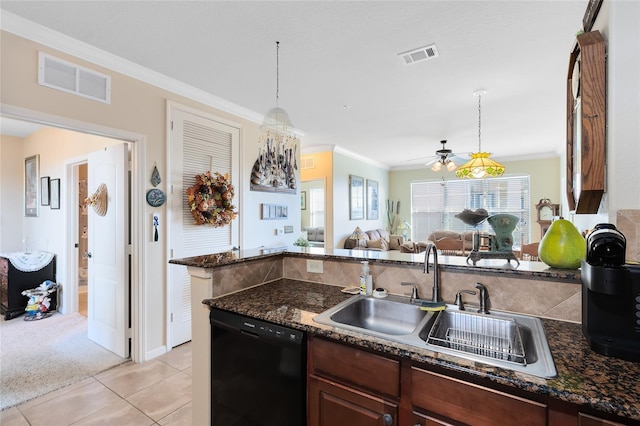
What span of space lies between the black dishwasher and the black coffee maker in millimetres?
1070

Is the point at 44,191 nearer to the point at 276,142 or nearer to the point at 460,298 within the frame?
the point at 276,142

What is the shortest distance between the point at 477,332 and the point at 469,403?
527 millimetres

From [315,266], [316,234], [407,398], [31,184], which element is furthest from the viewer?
[316,234]

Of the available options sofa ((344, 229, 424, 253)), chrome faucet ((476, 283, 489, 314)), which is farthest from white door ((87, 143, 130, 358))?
sofa ((344, 229, 424, 253))

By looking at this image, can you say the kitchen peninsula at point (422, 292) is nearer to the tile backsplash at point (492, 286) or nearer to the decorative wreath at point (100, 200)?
the tile backsplash at point (492, 286)

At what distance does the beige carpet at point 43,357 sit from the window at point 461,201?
7.32m

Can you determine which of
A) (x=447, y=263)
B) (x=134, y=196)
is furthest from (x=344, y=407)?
(x=134, y=196)

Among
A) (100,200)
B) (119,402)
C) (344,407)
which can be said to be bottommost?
(119,402)

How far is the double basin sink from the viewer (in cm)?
102

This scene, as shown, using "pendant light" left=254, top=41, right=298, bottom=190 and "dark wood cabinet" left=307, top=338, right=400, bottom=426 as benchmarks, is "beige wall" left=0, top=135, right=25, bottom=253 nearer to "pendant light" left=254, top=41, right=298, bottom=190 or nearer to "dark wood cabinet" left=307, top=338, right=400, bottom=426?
"pendant light" left=254, top=41, right=298, bottom=190

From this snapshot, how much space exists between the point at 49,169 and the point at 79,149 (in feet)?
3.29

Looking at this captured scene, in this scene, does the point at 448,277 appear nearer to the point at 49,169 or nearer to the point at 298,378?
the point at 298,378

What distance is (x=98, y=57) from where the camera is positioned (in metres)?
2.42

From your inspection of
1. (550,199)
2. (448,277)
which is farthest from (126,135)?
(550,199)
